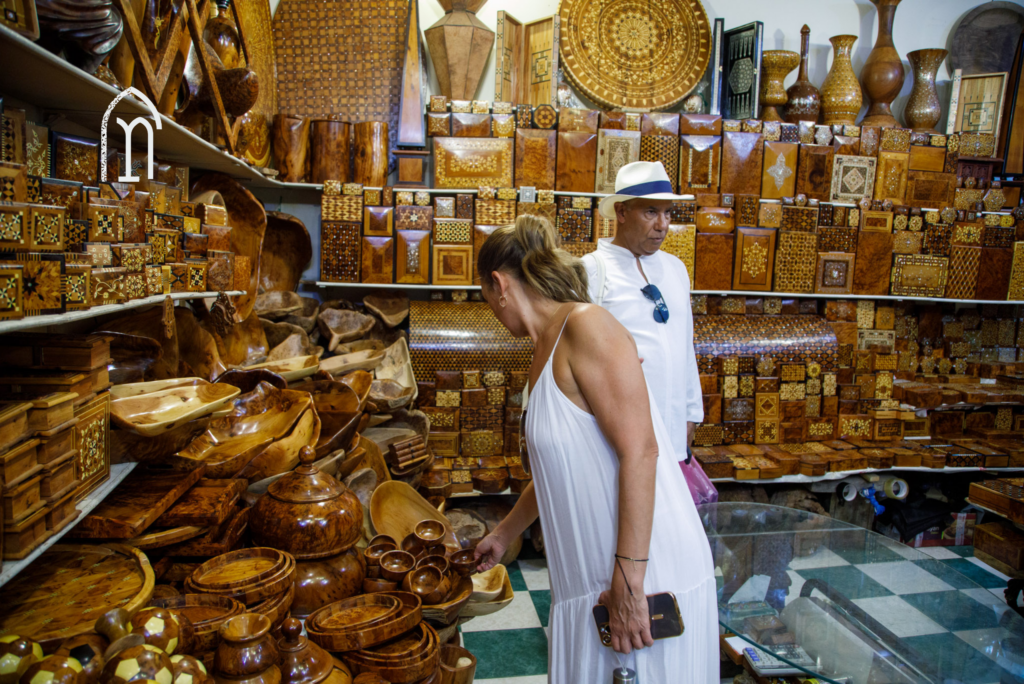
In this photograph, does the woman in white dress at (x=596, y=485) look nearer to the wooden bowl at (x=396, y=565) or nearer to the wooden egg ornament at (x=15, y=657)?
the wooden bowl at (x=396, y=565)

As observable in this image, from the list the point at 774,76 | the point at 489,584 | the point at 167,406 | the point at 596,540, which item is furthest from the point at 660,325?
the point at 774,76

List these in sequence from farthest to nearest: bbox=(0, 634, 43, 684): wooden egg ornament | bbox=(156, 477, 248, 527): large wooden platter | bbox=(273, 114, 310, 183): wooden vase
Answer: bbox=(273, 114, 310, 183): wooden vase < bbox=(156, 477, 248, 527): large wooden platter < bbox=(0, 634, 43, 684): wooden egg ornament

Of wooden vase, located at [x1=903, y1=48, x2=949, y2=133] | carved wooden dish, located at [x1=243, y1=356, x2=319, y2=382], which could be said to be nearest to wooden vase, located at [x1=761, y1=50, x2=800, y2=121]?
wooden vase, located at [x1=903, y1=48, x2=949, y2=133]

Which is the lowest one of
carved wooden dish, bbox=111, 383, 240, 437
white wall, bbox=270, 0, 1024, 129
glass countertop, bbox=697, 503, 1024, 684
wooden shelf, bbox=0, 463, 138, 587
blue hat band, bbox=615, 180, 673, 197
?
glass countertop, bbox=697, 503, 1024, 684

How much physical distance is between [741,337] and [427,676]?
3570 millimetres

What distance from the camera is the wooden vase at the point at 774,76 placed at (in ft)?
14.9

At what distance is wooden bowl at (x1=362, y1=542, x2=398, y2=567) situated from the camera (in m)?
1.80

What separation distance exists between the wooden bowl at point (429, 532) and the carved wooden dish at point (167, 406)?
0.68 metres

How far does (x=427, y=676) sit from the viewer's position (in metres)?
1.43

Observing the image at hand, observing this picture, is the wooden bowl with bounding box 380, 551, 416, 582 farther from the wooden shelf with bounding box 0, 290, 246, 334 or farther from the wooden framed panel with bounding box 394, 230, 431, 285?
the wooden framed panel with bounding box 394, 230, 431, 285

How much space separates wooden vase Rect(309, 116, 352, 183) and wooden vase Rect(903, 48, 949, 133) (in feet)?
13.3

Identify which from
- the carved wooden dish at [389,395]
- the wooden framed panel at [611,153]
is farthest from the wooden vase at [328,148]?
the wooden framed panel at [611,153]

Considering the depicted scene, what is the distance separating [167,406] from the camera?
5.44 feet

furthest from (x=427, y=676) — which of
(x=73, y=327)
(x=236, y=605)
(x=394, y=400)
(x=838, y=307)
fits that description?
(x=838, y=307)
